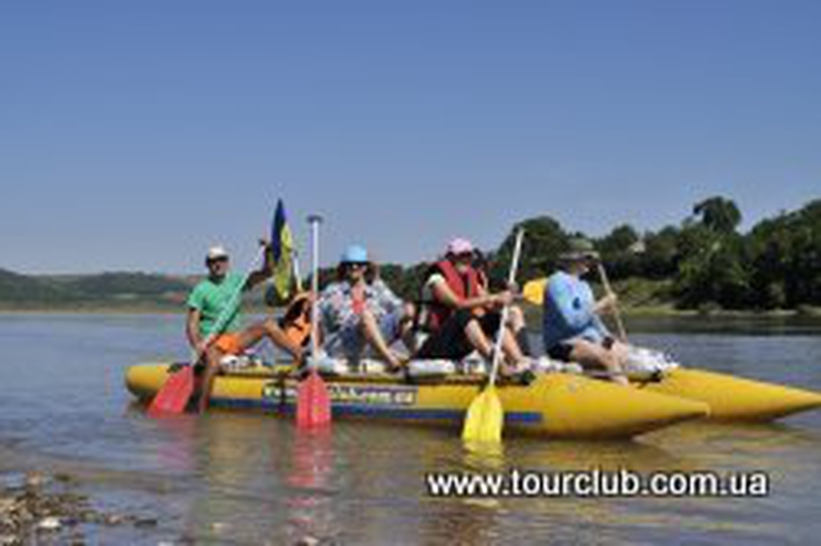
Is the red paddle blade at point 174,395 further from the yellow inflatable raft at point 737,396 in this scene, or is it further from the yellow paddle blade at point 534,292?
the yellow inflatable raft at point 737,396

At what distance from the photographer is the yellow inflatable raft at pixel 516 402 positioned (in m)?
12.1

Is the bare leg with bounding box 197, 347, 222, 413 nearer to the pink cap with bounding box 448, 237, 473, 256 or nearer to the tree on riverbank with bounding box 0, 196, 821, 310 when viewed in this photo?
the pink cap with bounding box 448, 237, 473, 256

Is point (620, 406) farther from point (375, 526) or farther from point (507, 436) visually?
point (375, 526)

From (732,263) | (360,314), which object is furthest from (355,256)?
(732,263)

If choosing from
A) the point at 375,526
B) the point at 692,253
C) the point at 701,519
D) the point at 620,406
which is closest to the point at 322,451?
the point at 620,406

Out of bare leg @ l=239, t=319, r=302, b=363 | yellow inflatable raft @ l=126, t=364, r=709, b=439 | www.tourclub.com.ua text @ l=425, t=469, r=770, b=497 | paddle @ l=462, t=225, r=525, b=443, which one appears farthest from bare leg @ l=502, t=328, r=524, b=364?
bare leg @ l=239, t=319, r=302, b=363

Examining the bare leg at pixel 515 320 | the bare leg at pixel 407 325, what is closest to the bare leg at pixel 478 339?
the bare leg at pixel 515 320

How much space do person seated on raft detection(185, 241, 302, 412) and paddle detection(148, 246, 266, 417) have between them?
1cm

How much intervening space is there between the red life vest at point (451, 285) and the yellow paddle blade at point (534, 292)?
113 cm

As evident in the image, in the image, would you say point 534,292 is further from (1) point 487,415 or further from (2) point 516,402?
(1) point 487,415

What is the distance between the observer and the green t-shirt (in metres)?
15.9

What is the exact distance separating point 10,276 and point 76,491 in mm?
168399

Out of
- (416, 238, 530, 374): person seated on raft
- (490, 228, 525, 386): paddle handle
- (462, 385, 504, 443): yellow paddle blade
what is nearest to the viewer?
(462, 385, 504, 443): yellow paddle blade

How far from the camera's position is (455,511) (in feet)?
29.0
